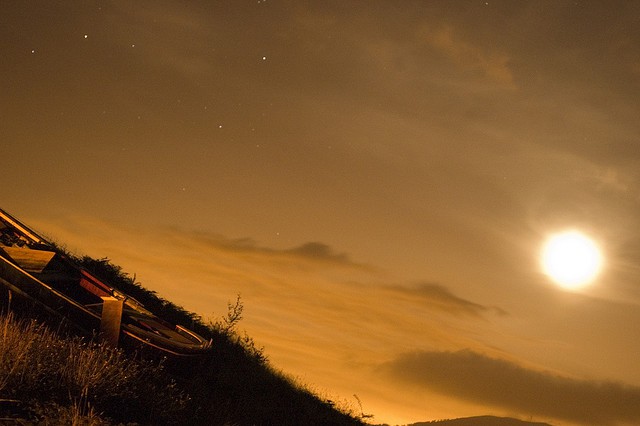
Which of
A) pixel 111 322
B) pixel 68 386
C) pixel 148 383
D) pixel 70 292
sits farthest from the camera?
pixel 70 292

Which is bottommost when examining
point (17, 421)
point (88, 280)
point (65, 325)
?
point (17, 421)

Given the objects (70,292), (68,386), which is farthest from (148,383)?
(70,292)

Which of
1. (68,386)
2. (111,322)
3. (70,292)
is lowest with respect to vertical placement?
(68,386)

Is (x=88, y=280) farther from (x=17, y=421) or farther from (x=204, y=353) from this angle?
(x=17, y=421)

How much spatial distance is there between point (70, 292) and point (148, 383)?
501 cm

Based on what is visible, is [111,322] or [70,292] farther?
[70,292]

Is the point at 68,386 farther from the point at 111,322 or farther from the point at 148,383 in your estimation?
the point at 111,322

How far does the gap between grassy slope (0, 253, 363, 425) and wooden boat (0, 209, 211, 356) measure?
37cm

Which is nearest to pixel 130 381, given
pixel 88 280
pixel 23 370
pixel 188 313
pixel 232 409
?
pixel 23 370

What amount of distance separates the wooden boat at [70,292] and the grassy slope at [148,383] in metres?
0.37

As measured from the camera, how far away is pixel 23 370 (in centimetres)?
781

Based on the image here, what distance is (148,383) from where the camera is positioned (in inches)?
385

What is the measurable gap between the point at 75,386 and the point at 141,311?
532 centimetres

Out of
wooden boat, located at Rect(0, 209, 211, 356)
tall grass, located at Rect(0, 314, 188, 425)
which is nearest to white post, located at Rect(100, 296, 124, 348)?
wooden boat, located at Rect(0, 209, 211, 356)
